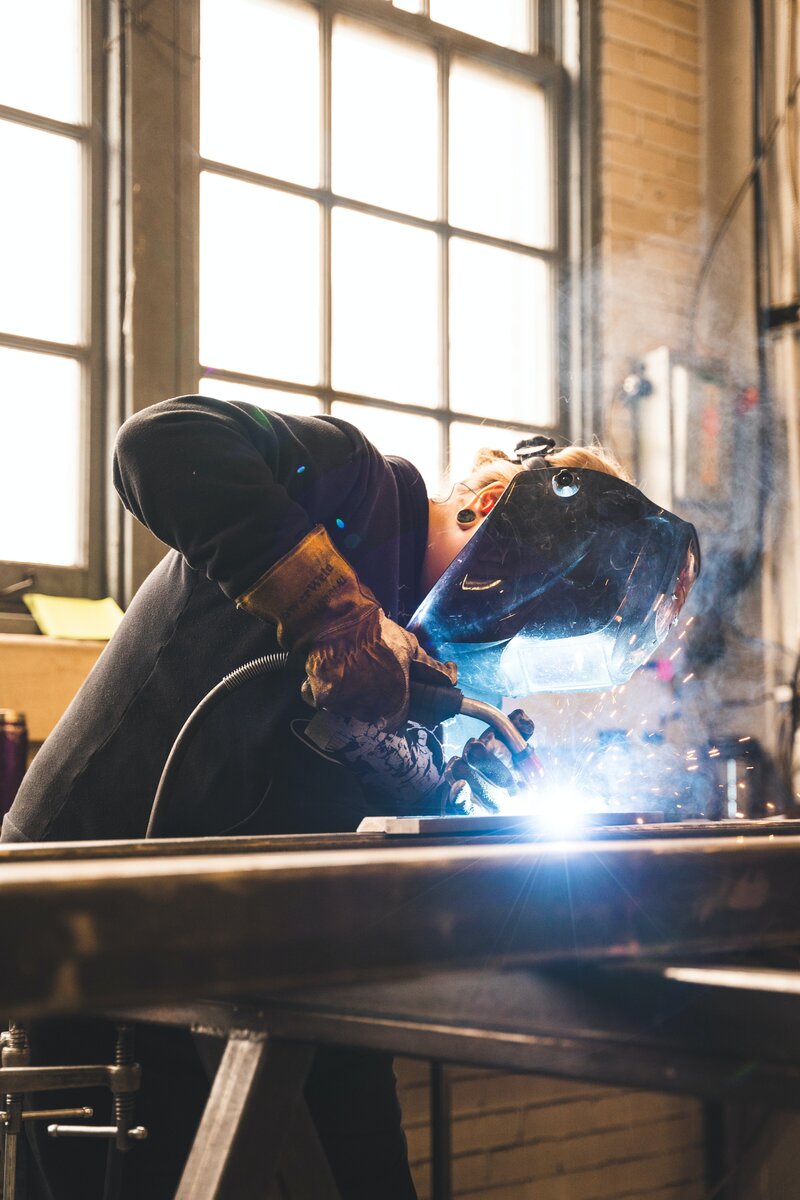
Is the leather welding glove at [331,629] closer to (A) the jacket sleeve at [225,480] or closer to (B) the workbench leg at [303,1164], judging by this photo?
(A) the jacket sleeve at [225,480]

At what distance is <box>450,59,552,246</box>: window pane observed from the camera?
3.21 m

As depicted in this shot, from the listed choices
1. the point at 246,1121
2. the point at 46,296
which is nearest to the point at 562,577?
the point at 246,1121

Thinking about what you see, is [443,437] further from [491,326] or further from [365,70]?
[365,70]

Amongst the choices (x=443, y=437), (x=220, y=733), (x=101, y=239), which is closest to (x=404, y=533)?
(x=220, y=733)

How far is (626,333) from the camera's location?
3271mm

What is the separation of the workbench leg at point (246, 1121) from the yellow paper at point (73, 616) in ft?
5.45

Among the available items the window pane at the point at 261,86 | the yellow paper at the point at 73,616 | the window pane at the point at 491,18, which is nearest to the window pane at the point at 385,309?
the window pane at the point at 261,86

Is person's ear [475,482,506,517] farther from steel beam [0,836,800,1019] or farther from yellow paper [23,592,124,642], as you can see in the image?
yellow paper [23,592,124,642]

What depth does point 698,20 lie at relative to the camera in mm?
3551

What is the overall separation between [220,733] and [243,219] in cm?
172

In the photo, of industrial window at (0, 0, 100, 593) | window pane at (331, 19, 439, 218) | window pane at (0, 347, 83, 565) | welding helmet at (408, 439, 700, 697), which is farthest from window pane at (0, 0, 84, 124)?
welding helmet at (408, 439, 700, 697)

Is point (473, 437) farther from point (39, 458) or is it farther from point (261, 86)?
point (39, 458)

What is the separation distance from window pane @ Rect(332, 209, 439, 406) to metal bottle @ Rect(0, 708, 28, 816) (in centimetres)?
118

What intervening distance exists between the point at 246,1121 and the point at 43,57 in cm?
239
